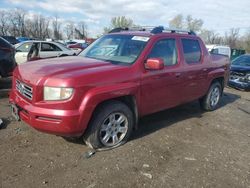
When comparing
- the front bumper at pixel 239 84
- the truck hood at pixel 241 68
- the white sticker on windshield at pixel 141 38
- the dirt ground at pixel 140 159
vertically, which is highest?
the white sticker on windshield at pixel 141 38

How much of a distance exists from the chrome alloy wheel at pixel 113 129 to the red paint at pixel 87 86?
14.3 inches

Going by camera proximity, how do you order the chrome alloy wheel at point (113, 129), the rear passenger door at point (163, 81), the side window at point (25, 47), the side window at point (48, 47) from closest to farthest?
the chrome alloy wheel at point (113, 129) → the rear passenger door at point (163, 81) → the side window at point (25, 47) → the side window at point (48, 47)

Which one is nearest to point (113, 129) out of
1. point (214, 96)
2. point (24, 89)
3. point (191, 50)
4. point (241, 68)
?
point (24, 89)

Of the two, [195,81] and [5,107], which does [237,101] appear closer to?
[195,81]

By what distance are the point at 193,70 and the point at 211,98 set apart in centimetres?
158

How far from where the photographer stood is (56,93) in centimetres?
378

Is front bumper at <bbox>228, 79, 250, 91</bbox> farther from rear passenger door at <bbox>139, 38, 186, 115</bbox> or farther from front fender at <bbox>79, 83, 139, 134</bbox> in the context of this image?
front fender at <bbox>79, 83, 139, 134</bbox>

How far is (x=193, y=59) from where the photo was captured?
601cm

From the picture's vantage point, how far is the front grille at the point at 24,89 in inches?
157

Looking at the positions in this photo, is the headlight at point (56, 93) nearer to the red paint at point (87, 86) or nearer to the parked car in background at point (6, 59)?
the red paint at point (87, 86)

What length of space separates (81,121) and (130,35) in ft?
7.13

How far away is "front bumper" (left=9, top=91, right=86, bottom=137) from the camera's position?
3774mm

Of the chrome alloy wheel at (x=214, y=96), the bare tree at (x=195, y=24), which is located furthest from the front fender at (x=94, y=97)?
the bare tree at (x=195, y=24)

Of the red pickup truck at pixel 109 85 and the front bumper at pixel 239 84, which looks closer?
the red pickup truck at pixel 109 85
